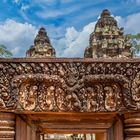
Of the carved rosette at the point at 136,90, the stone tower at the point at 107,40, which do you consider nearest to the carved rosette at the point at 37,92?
the carved rosette at the point at 136,90

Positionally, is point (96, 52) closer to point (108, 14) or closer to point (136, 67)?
point (108, 14)

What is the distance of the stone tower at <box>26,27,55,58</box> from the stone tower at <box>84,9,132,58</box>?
3193mm

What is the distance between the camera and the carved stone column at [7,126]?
302 centimetres

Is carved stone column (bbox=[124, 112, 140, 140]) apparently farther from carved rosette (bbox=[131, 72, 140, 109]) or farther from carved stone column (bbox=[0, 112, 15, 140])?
carved stone column (bbox=[0, 112, 15, 140])

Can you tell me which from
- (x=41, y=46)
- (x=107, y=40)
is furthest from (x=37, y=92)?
(x=41, y=46)

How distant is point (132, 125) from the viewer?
309 cm

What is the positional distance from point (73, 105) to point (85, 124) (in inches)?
13.7

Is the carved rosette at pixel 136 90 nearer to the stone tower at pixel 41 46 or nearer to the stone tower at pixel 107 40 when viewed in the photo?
the stone tower at pixel 107 40

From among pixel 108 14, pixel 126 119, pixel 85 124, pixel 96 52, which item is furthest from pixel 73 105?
pixel 108 14

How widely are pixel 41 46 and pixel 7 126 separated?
2210cm

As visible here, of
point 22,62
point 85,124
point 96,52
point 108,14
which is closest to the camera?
point 22,62

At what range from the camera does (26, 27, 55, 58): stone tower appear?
80.2 feet

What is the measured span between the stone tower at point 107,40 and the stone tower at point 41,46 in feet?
10.5

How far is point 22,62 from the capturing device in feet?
9.94
